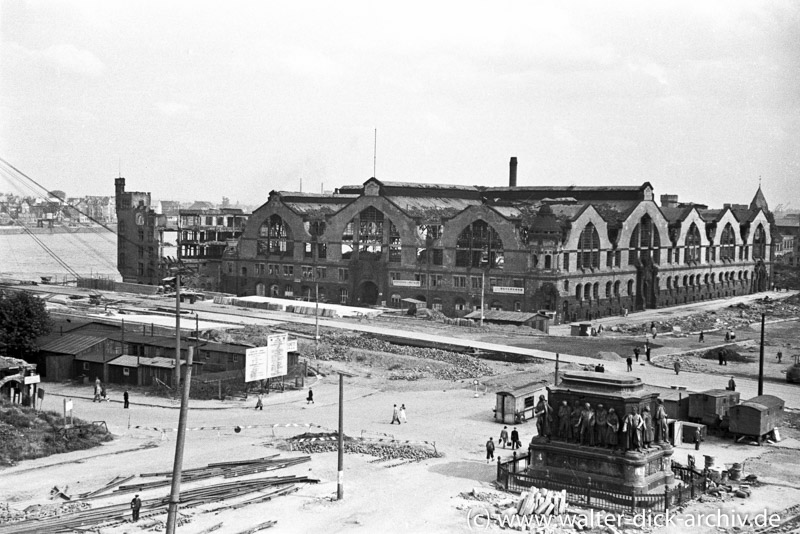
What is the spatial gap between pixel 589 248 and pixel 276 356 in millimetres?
47442

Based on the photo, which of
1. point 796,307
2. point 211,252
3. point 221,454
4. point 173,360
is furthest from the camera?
point 211,252

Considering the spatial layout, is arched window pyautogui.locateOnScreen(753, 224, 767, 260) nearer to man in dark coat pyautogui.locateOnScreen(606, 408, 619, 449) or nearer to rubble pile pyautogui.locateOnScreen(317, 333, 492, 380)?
rubble pile pyautogui.locateOnScreen(317, 333, 492, 380)

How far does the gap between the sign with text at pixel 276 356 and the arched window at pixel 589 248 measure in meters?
44.3

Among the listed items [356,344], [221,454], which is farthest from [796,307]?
[221,454]

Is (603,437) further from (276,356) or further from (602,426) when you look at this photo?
(276,356)

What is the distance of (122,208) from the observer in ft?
412

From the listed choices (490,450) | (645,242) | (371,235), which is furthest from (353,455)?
(645,242)

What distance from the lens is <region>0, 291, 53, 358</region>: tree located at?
57562 millimetres

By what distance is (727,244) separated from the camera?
121125 mm

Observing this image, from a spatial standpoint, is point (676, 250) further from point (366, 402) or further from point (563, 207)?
point (366, 402)

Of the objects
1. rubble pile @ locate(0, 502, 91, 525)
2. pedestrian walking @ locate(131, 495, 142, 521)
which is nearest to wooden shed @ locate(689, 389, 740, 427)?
pedestrian walking @ locate(131, 495, 142, 521)

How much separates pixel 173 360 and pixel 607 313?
170 feet

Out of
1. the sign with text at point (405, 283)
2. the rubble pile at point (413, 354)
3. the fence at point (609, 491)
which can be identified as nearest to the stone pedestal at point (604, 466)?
the fence at point (609, 491)

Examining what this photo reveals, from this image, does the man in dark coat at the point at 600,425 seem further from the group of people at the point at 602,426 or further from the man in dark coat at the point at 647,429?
the man in dark coat at the point at 647,429
